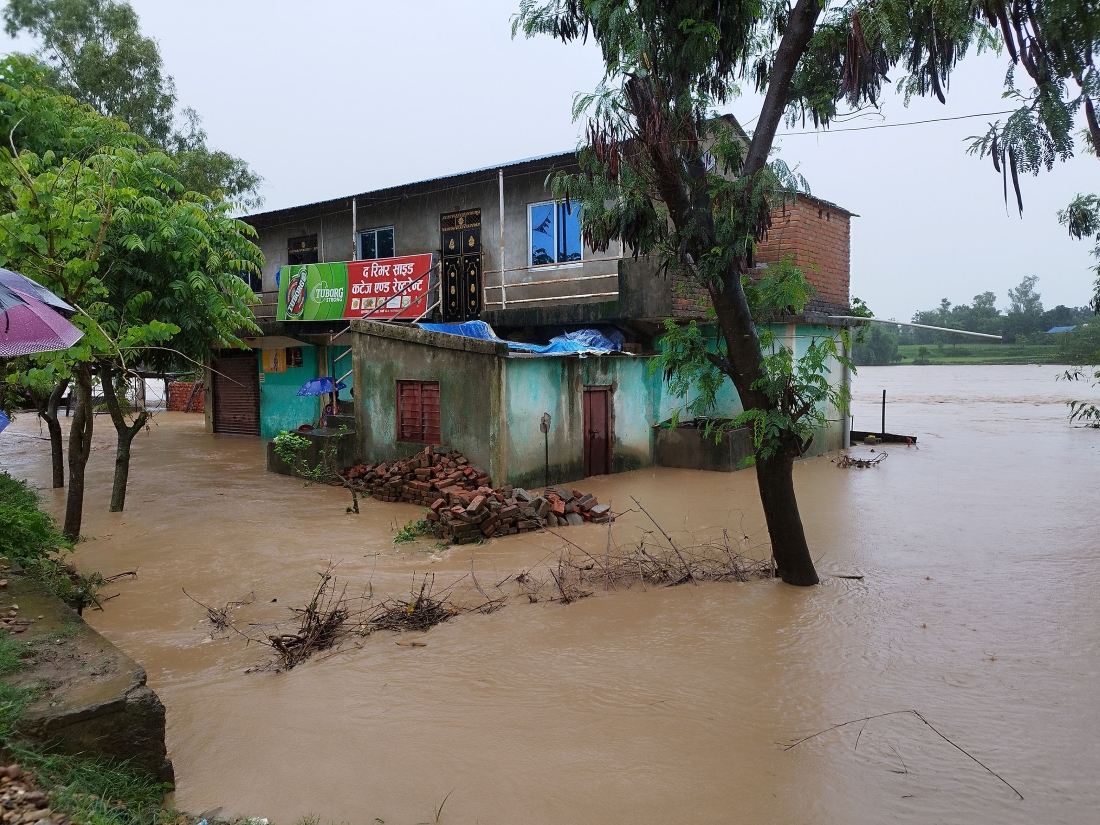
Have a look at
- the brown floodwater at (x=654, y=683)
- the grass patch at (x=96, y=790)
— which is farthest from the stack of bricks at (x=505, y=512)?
the grass patch at (x=96, y=790)

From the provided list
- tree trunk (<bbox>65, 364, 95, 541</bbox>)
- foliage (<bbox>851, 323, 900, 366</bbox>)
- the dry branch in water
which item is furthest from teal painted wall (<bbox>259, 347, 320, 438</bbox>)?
foliage (<bbox>851, 323, 900, 366</bbox>)

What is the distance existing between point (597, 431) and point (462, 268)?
5.60 meters

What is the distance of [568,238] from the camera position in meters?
15.5

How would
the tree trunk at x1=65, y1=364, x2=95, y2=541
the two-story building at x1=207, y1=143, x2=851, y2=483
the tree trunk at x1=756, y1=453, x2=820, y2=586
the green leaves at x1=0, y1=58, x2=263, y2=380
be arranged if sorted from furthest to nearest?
the two-story building at x1=207, y1=143, x2=851, y2=483
the tree trunk at x1=65, y1=364, x2=95, y2=541
the tree trunk at x1=756, y1=453, x2=820, y2=586
the green leaves at x1=0, y1=58, x2=263, y2=380

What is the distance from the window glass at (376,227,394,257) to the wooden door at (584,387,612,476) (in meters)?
8.14

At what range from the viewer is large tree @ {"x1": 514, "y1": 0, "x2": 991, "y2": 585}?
19.9ft

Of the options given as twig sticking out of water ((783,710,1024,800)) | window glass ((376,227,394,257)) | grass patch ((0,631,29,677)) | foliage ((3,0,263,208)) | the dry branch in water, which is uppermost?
foliage ((3,0,263,208))

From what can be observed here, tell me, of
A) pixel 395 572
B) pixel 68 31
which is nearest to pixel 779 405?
pixel 395 572

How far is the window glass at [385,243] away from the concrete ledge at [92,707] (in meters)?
15.8

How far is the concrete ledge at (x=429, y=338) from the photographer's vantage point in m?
11.4

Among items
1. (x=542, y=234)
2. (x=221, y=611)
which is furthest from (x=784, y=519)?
(x=542, y=234)

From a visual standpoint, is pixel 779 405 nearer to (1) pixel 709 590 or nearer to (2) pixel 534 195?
(1) pixel 709 590

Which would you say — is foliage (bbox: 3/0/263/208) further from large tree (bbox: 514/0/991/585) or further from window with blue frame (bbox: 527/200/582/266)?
large tree (bbox: 514/0/991/585)

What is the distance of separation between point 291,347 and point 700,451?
12.5 meters
